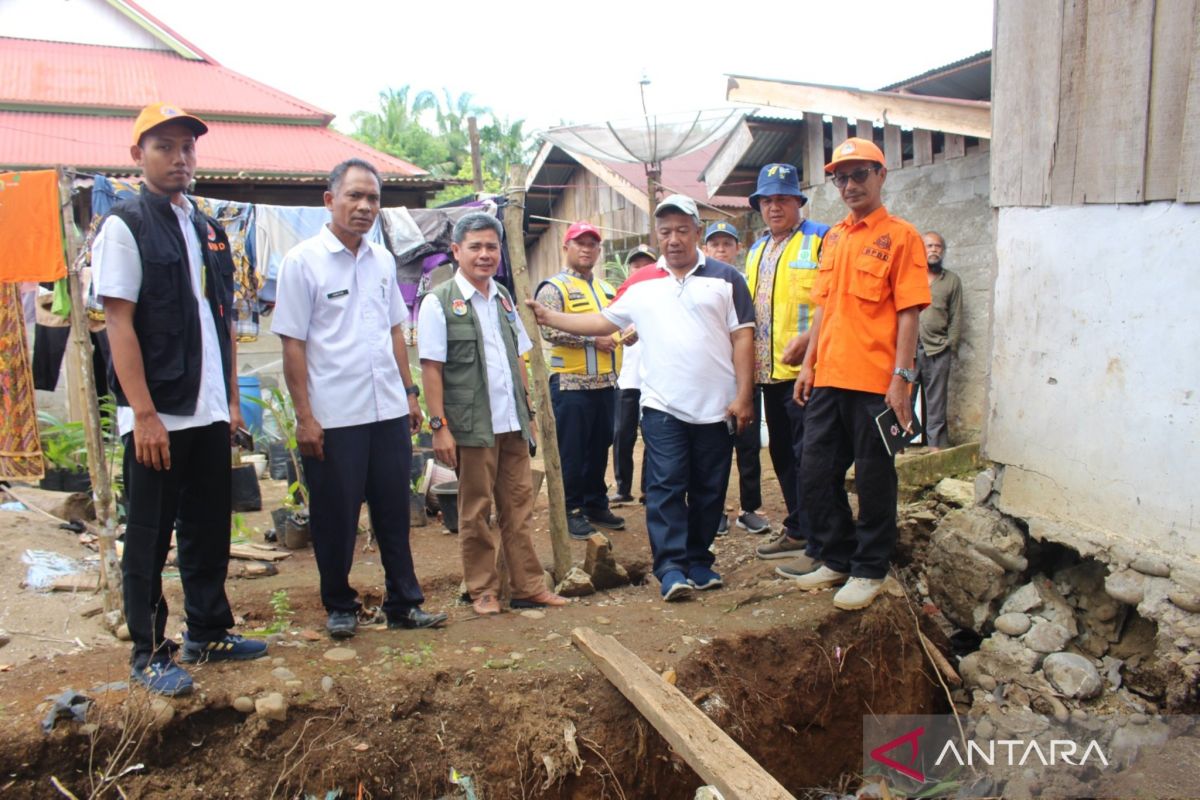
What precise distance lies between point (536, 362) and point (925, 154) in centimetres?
452

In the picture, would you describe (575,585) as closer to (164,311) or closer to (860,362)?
(860,362)

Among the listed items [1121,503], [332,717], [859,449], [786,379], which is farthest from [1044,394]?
[332,717]

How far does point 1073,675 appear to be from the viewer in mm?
3461

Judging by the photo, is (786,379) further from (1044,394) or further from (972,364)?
(972,364)

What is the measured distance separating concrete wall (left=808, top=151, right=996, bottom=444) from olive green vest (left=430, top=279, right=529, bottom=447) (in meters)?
4.39

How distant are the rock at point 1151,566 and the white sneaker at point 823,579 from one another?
120 centimetres

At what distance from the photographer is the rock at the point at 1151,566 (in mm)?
3232

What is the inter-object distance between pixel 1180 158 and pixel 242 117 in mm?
12488

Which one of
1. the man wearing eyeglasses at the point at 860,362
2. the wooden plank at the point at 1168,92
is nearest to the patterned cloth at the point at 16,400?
the man wearing eyeglasses at the point at 860,362

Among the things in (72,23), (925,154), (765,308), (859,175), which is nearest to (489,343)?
(765,308)

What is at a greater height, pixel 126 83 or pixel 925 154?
pixel 126 83

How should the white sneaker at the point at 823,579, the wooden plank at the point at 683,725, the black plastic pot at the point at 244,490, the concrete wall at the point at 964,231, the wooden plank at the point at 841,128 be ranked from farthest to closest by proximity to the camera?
the wooden plank at the point at 841,128 → the concrete wall at the point at 964,231 → the black plastic pot at the point at 244,490 → the white sneaker at the point at 823,579 → the wooden plank at the point at 683,725

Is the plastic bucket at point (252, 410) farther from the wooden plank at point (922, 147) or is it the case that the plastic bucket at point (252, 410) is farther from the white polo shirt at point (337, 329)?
the wooden plank at point (922, 147)

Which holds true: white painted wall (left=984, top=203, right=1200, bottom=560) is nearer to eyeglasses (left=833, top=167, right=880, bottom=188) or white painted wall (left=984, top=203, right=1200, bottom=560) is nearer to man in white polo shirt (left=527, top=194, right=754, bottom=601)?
eyeglasses (left=833, top=167, right=880, bottom=188)
